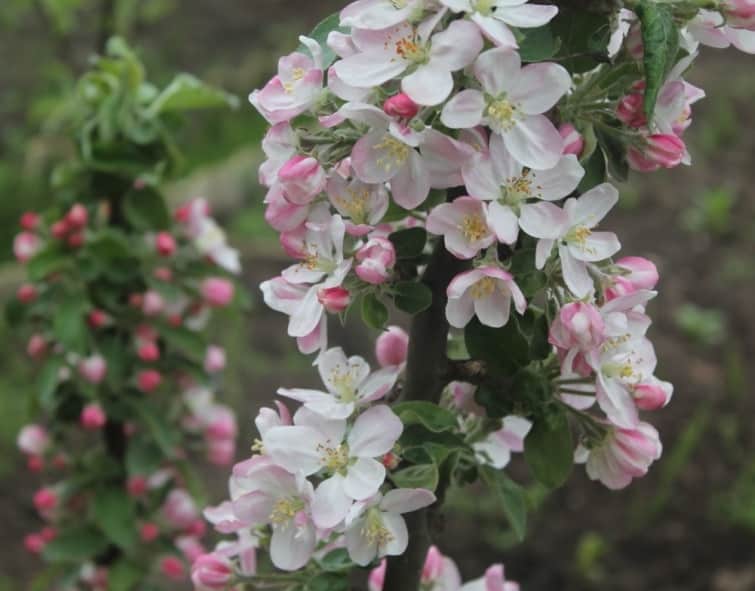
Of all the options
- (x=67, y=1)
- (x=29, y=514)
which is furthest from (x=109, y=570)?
(x=67, y=1)

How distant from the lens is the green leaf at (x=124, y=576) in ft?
6.91

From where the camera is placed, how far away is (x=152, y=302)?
201cm

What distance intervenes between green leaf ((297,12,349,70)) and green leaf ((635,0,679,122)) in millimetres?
264

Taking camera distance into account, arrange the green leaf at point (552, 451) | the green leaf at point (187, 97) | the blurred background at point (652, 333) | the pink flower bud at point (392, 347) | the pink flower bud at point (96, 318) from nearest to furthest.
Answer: the green leaf at point (552, 451) → the pink flower bud at point (392, 347) → the green leaf at point (187, 97) → the pink flower bud at point (96, 318) → the blurred background at point (652, 333)

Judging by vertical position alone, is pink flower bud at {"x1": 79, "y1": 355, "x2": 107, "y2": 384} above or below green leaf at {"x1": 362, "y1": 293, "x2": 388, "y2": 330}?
below

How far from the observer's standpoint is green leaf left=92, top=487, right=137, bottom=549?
207 cm

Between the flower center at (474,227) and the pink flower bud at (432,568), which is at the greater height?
the flower center at (474,227)

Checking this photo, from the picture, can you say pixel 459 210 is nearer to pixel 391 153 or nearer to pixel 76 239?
pixel 391 153

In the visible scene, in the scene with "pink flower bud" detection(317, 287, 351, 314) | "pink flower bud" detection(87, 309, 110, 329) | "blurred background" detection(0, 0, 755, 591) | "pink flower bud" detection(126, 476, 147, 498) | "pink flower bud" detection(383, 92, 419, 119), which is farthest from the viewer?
"blurred background" detection(0, 0, 755, 591)

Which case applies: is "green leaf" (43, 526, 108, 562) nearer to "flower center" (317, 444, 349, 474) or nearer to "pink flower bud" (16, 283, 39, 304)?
"pink flower bud" (16, 283, 39, 304)

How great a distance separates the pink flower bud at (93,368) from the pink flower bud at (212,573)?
86 centimetres

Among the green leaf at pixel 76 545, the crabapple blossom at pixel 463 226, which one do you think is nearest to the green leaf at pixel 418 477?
the crabapple blossom at pixel 463 226

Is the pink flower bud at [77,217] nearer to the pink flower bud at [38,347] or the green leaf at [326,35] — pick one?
the pink flower bud at [38,347]

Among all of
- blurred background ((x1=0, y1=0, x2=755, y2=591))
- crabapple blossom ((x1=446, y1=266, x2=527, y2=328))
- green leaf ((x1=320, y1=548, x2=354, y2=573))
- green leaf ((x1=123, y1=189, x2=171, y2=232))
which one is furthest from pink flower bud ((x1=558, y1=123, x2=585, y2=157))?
blurred background ((x1=0, y1=0, x2=755, y2=591))
